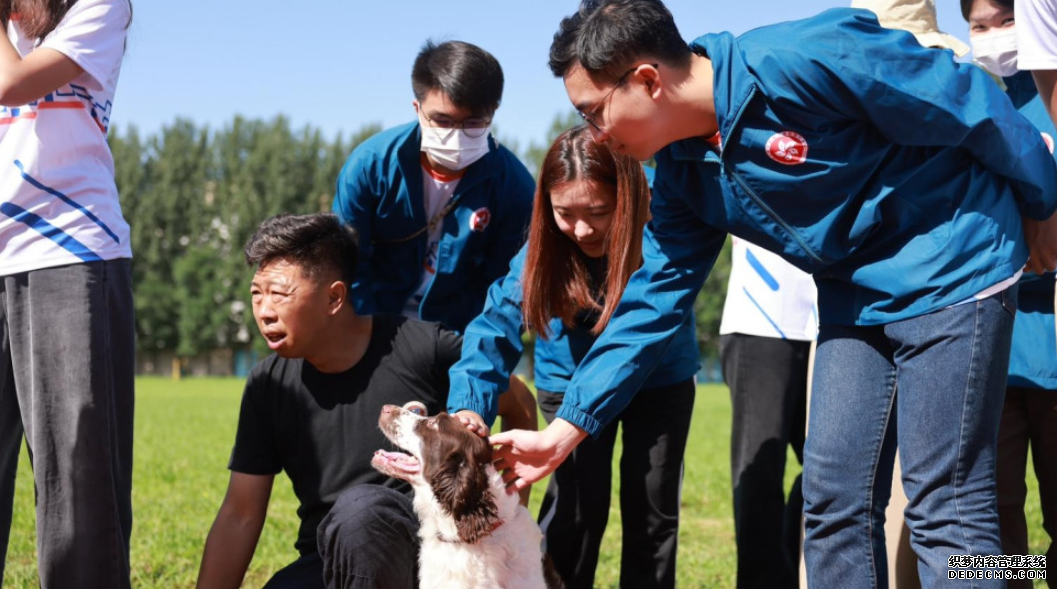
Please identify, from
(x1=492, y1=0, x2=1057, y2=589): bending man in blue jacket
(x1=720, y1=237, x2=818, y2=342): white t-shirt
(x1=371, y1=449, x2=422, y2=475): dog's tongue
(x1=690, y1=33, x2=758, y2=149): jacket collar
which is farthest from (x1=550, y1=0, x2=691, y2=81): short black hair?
(x1=720, y1=237, x2=818, y2=342): white t-shirt

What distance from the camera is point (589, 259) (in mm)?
4684

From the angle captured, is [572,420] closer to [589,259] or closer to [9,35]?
[589,259]

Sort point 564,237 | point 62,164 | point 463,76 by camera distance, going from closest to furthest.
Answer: point 62,164 → point 564,237 → point 463,76

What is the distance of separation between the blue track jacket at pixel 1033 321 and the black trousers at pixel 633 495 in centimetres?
144

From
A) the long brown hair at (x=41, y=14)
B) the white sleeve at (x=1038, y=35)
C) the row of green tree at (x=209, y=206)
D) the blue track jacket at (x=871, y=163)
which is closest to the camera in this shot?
the blue track jacket at (x=871, y=163)

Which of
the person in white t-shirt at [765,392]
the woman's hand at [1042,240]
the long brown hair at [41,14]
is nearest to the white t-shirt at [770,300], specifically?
the person in white t-shirt at [765,392]

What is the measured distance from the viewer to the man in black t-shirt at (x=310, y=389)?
13.8ft

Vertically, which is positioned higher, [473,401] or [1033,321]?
[1033,321]

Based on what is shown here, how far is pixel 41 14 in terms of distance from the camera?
3.70 meters

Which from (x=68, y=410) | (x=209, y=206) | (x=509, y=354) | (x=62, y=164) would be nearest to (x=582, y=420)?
(x=509, y=354)

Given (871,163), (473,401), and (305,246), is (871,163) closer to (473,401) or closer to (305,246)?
(473,401)

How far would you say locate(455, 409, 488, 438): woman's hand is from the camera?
12.3 ft

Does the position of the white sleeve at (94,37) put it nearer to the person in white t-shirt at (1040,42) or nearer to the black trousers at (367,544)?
the black trousers at (367,544)

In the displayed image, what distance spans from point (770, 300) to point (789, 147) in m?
2.61
